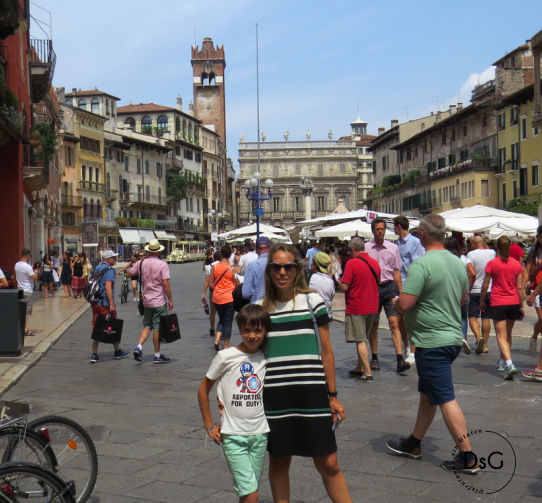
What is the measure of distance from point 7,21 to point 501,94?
3693 cm

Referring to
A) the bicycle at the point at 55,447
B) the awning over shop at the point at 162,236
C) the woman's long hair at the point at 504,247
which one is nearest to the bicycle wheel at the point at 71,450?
the bicycle at the point at 55,447

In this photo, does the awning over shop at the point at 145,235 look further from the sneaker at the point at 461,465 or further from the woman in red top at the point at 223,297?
the sneaker at the point at 461,465

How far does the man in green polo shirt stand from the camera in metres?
5.35

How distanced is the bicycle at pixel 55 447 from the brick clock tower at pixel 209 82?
111 metres

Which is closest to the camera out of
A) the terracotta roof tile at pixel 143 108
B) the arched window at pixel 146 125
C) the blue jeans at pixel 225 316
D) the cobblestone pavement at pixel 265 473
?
the cobblestone pavement at pixel 265 473

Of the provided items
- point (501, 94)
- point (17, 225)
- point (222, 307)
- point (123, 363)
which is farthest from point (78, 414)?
point (501, 94)

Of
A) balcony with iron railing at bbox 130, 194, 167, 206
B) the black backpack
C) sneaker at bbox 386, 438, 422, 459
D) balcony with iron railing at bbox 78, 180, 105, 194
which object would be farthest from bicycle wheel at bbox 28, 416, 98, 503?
balcony with iron railing at bbox 130, 194, 167, 206

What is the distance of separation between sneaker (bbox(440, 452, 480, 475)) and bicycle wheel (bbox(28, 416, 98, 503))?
2315mm

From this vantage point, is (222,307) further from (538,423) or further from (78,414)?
(538,423)

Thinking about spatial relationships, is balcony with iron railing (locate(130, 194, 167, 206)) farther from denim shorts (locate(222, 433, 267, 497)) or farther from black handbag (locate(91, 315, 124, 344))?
denim shorts (locate(222, 433, 267, 497))

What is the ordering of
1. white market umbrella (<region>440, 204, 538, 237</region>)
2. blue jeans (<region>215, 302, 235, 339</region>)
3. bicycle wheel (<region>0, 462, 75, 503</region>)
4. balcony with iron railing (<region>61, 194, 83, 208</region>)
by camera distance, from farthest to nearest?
balcony with iron railing (<region>61, 194, 83, 208</region>), white market umbrella (<region>440, 204, 538, 237</region>), blue jeans (<region>215, 302, 235, 339</region>), bicycle wheel (<region>0, 462, 75, 503</region>)

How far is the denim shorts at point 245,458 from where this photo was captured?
145 inches

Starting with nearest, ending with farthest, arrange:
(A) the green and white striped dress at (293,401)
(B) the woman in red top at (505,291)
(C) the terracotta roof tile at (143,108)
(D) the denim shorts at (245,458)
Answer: (D) the denim shorts at (245,458) → (A) the green and white striped dress at (293,401) → (B) the woman in red top at (505,291) → (C) the terracotta roof tile at (143,108)

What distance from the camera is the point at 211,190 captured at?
355 ft
